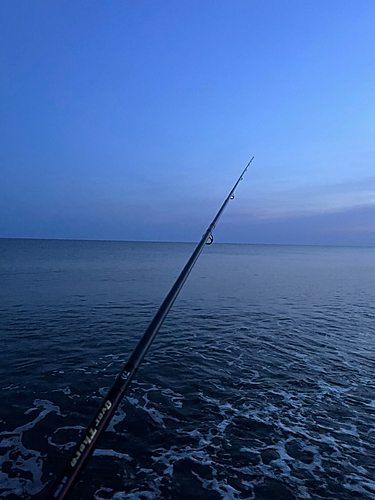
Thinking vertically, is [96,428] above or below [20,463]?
above

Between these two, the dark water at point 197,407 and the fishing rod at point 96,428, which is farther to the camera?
the dark water at point 197,407

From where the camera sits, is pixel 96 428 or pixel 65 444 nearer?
pixel 96 428

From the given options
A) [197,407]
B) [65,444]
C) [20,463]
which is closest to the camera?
[20,463]

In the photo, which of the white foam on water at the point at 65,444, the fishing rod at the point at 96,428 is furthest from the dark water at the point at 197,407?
the fishing rod at the point at 96,428

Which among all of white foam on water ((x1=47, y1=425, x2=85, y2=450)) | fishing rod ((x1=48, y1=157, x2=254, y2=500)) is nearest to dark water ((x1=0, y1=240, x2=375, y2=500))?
white foam on water ((x1=47, y1=425, x2=85, y2=450))

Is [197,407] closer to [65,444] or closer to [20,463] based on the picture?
[65,444]

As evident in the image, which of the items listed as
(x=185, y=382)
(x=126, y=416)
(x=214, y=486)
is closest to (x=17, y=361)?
(x=126, y=416)

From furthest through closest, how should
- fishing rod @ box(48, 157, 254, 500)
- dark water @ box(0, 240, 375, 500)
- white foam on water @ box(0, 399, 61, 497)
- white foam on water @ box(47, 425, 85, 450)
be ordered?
white foam on water @ box(47, 425, 85, 450) < dark water @ box(0, 240, 375, 500) < white foam on water @ box(0, 399, 61, 497) < fishing rod @ box(48, 157, 254, 500)

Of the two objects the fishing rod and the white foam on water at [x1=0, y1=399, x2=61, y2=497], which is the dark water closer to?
the white foam on water at [x1=0, y1=399, x2=61, y2=497]

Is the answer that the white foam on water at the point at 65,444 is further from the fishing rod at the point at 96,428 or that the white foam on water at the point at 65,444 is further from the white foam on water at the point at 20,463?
the fishing rod at the point at 96,428

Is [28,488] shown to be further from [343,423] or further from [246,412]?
[343,423]

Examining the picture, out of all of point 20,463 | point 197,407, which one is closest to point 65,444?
point 20,463

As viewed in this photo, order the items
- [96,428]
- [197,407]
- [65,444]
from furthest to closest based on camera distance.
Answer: [197,407] → [65,444] → [96,428]

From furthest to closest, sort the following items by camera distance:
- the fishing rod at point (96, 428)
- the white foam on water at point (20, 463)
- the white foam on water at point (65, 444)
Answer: the white foam on water at point (65, 444) → the white foam on water at point (20, 463) → the fishing rod at point (96, 428)
